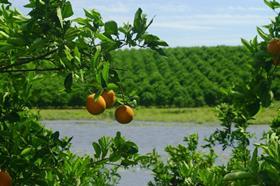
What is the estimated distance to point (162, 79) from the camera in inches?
1292

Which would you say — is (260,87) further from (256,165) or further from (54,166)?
(54,166)

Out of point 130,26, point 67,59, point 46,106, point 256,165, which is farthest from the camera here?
point 46,106

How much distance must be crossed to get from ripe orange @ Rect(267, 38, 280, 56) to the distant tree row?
2330 centimetres

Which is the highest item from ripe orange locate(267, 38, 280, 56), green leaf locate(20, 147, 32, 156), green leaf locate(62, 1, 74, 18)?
green leaf locate(62, 1, 74, 18)

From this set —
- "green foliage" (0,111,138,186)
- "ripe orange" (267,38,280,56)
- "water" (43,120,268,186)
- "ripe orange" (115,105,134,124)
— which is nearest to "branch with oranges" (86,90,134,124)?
"ripe orange" (115,105,134,124)

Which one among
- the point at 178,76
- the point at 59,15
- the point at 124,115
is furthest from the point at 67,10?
the point at 178,76

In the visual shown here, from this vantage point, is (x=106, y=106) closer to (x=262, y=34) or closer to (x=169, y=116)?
(x=262, y=34)

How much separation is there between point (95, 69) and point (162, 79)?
29.9 m

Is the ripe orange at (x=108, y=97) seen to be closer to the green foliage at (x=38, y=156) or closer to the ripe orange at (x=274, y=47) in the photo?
the green foliage at (x=38, y=156)

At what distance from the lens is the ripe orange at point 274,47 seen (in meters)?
3.54

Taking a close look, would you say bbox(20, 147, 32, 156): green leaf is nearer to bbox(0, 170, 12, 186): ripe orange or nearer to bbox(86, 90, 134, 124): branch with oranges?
bbox(0, 170, 12, 186): ripe orange

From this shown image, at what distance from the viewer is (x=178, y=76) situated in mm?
33094

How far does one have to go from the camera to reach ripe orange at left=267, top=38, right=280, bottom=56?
11.6ft

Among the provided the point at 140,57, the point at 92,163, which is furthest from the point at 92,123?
the point at 92,163
